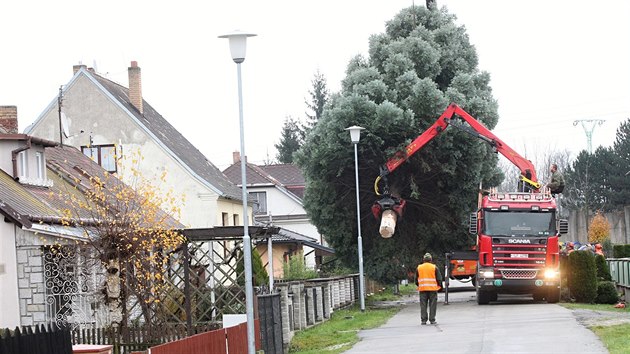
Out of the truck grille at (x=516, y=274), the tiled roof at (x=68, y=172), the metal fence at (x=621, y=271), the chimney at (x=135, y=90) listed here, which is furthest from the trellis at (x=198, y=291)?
the chimney at (x=135, y=90)

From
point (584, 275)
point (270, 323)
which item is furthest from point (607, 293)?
point (270, 323)

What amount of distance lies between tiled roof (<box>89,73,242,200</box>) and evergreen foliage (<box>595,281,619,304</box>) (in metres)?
16.2

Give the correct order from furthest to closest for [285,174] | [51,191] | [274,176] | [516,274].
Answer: [285,174] → [274,176] → [516,274] → [51,191]

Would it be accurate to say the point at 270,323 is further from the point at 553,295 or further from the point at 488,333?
the point at 553,295

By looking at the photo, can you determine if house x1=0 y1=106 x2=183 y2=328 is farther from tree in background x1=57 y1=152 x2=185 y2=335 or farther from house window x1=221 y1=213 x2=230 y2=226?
house window x1=221 y1=213 x2=230 y2=226

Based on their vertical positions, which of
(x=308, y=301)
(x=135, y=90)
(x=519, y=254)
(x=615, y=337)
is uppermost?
(x=135, y=90)

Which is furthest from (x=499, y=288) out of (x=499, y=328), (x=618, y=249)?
(x=618, y=249)

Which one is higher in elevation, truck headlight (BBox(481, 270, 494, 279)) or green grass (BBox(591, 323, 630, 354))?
truck headlight (BBox(481, 270, 494, 279))

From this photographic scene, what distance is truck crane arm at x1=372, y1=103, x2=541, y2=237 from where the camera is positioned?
3647 cm

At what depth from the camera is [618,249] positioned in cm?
4656

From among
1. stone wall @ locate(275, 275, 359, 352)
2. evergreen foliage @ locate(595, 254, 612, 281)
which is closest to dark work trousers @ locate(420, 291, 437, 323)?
stone wall @ locate(275, 275, 359, 352)

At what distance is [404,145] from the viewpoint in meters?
37.8

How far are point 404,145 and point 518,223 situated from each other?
589 cm

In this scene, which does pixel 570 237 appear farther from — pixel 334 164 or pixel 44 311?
pixel 44 311
